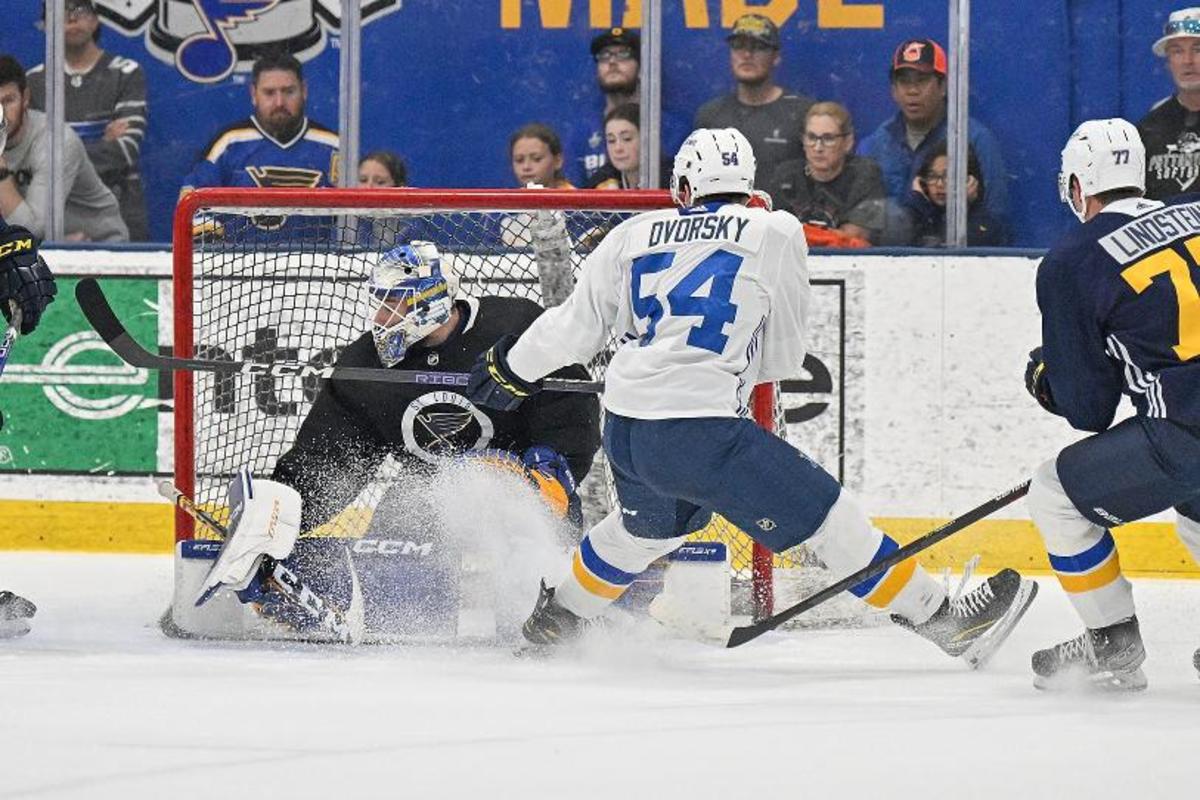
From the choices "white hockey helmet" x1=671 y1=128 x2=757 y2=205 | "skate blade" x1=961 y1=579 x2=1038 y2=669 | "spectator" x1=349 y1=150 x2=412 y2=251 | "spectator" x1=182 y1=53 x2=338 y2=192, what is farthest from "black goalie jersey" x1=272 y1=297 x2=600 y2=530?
"spectator" x1=182 y1=53 x2=338 y2=192

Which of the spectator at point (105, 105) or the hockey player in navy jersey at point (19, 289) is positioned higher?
the spectator at point (105, 105)

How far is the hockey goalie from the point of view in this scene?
4023 millimetres

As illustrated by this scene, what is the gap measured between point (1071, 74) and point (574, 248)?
70.6 inches

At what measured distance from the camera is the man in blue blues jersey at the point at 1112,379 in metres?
3.29

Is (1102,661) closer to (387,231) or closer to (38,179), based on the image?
(387,231)

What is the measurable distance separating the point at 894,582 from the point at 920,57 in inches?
91.9

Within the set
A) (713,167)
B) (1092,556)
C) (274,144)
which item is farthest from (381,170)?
(1092,556)

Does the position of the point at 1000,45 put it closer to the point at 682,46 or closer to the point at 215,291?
the point at 682,46

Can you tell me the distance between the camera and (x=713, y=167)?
12.1ft

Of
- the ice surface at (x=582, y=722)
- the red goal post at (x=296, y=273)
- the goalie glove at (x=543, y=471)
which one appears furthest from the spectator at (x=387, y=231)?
the ice surface at (x=582, y=722)

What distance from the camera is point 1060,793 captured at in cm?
265

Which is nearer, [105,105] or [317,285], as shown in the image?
[317,285]

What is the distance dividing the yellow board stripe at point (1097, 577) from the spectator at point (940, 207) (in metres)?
2.11

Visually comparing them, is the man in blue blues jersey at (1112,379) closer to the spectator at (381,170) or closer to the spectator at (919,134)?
the spectator at (919,134)
